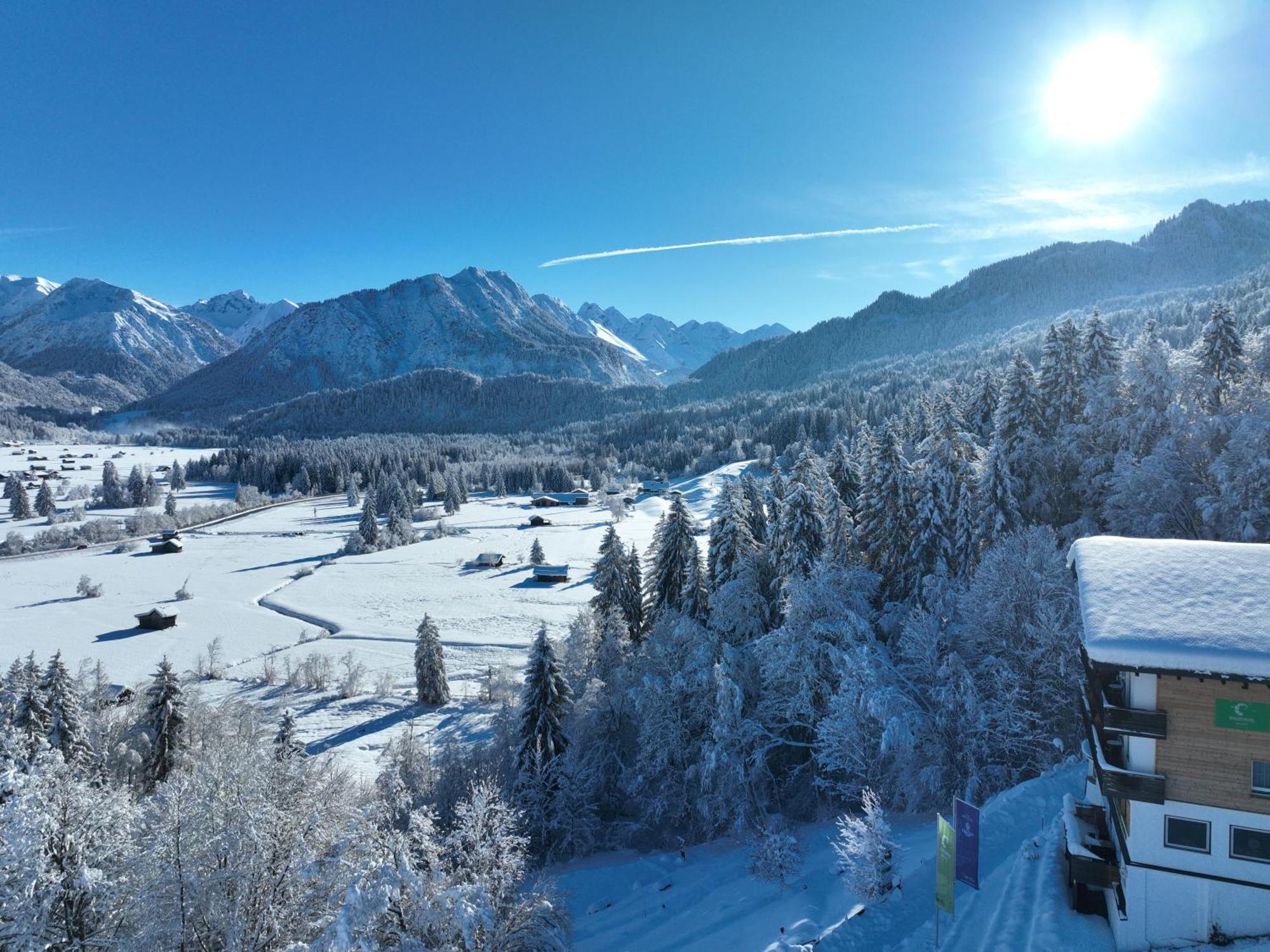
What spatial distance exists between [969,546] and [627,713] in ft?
60.6

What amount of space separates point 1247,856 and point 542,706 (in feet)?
80.1

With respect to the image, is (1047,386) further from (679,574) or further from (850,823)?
(850,823)

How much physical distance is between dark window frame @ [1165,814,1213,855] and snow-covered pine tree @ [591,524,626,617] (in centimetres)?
3178

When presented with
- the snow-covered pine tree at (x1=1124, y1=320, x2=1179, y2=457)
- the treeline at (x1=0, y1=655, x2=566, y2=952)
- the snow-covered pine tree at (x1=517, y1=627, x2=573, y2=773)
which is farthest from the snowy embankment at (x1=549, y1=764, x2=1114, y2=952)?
the snow-covered pine tree at (x1=1124, y1=320, x2=1179, y2=457)

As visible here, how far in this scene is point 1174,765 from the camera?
10.5 m

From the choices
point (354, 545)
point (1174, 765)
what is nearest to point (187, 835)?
point (1174, 765)

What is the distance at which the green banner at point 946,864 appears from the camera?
12.5m

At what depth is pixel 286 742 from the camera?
955 inches

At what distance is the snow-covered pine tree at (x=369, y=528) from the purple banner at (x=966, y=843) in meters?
93.2

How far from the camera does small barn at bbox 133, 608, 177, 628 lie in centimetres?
5653

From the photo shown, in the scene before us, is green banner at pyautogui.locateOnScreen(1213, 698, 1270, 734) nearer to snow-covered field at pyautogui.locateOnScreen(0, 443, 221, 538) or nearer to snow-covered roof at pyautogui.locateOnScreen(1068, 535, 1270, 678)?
snow-covered roof at pyautogui.locateOnScreen(1068, 535, 1270, 678)


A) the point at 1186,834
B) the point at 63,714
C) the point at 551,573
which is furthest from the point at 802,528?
the point at 551,573

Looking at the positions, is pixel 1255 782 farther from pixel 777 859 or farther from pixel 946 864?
pixel 777 859

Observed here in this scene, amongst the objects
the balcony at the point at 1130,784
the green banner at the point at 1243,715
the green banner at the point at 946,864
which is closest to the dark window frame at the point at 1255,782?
the green banner at the point at 1243,715
